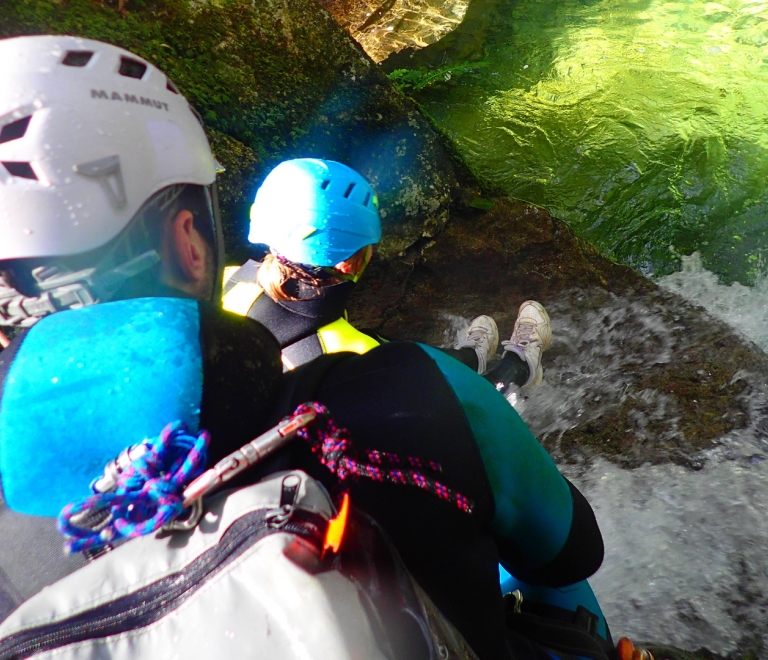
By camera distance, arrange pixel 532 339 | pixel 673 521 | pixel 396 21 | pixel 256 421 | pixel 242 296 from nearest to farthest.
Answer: pixel 256 421, pixel 242 296, pixel 673 521, pixel 532 339, pixel 396 21

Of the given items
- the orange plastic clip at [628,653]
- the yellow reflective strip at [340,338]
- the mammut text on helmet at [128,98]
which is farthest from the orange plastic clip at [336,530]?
the yellow reflective strip at [340,338]

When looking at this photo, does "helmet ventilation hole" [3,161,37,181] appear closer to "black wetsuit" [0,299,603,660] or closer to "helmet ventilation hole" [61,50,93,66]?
"helmet ventilation hole" [61,50,93,66]

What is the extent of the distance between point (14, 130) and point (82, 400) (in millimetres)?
928

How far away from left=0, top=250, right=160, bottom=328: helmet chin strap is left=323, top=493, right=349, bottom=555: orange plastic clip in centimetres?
84

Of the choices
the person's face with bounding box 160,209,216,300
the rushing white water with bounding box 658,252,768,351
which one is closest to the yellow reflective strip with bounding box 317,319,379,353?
the person's face with bounding box 160,209,216,300

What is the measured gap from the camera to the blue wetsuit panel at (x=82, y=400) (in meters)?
0.76

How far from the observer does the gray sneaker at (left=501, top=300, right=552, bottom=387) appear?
3938mm

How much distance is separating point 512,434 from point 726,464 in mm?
2642

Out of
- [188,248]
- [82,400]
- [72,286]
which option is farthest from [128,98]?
[82,400]

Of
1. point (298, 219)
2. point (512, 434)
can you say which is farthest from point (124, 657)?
point (298, 219)

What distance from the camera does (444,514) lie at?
Result: 1.08 metres

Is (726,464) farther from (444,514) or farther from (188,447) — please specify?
(188,447)

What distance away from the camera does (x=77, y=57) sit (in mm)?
1429

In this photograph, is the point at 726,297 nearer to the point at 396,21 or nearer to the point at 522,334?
the point at 522,334
